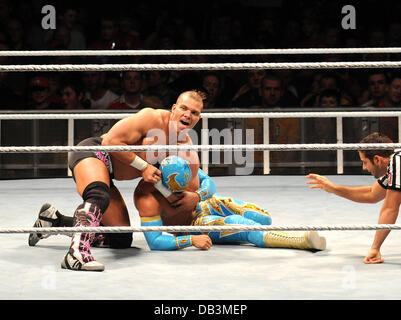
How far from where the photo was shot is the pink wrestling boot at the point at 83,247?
2.15 metres

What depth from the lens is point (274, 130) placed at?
180 inches

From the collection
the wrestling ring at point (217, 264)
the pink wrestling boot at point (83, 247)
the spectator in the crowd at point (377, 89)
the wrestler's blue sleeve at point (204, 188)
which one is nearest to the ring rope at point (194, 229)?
the wrestling ring at point (217, 264)

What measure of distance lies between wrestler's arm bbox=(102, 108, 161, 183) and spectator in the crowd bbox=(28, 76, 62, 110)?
8.11ft

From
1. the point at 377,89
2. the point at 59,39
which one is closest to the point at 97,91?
the point at 59,39

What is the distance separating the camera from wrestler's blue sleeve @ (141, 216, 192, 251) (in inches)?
98.5

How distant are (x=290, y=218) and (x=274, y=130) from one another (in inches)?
59.9

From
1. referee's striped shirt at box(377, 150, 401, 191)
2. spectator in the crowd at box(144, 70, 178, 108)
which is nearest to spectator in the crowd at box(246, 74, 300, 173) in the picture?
spectator in the crowd at box(144, 70, 178, 108)

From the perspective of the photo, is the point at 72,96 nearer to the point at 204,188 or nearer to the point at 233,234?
the point at 204,188

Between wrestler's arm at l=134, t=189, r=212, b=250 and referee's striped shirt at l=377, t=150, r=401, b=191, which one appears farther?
wrestler's arm at l=134, t=189, r=212, b=250

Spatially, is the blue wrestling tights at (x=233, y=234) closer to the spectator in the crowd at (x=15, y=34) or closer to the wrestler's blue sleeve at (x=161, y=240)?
the wrestler's blue sleeve at (x=161, y=240)

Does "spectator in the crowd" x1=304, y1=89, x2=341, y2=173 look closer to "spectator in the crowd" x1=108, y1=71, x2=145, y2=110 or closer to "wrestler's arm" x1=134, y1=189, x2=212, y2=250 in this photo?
"spectator in the crowd" x1=108, y1=71, x2=145, y2=110
